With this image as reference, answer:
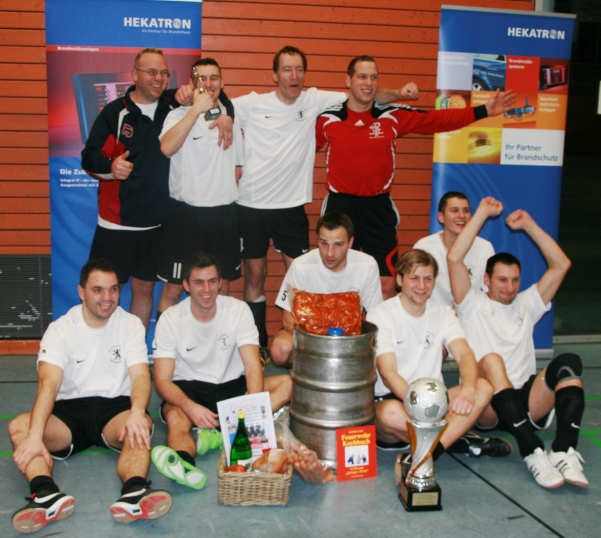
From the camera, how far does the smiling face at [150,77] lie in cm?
513

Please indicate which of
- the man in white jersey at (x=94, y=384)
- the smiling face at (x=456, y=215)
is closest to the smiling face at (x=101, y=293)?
the man in white jersey at (x=94, y=384)

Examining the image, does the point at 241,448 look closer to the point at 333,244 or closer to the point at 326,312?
→ the point at 326,312

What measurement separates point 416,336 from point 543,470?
3.49ft

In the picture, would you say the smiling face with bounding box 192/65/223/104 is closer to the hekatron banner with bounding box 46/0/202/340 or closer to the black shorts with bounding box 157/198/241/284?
the hekatron banner with bounding box 46/0/202/340

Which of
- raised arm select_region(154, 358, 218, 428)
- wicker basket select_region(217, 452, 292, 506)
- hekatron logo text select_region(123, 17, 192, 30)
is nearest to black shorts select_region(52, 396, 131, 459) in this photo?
raised arm select_region(154, 358, 218, 428)

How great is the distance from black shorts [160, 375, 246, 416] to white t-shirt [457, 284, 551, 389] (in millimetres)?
1607

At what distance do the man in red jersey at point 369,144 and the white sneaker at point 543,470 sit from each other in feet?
7.02

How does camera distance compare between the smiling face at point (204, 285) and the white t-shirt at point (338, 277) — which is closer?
the smiling face at point (204, 285)

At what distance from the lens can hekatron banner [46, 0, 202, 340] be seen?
571cm

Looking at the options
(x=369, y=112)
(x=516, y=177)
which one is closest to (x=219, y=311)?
(x=369, y=112)

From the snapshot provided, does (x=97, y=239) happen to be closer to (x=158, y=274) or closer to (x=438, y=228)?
Answer: (x=158, y=274)

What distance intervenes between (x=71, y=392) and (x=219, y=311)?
3.41 ft

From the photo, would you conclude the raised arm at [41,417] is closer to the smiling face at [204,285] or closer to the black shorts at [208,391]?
the black shorts at [208,391]

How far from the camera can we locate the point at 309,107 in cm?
564
